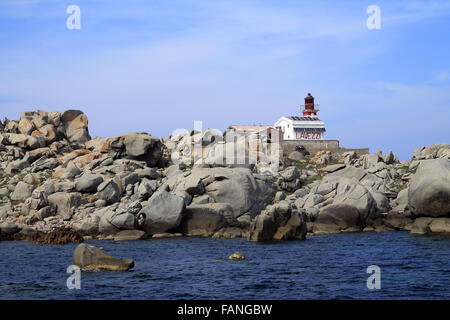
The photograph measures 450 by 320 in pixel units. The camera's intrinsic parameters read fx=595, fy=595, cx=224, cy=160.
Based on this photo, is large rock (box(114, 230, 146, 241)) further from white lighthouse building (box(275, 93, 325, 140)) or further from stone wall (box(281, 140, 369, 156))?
white lighthouse building (box(275, 93, 325, 140))

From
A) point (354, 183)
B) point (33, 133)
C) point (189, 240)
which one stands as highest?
point (33, 133)

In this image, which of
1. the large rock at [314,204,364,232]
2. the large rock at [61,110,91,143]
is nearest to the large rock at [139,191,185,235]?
the large rock at [314,204,364,232]

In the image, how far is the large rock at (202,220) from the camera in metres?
42.5

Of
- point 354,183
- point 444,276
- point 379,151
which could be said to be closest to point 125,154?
point 354,183

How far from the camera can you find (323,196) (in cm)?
4875

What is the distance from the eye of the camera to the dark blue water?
22141mm

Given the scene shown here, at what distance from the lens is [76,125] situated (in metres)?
73.1

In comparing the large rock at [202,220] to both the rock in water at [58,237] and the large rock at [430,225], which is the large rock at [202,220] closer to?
the rock in water at [58,237]

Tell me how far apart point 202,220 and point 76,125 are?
3575 cm

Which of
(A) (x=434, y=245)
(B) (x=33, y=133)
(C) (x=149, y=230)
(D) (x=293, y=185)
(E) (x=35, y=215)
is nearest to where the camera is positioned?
(A) (x=434, y=245)

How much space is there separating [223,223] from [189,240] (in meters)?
3.98

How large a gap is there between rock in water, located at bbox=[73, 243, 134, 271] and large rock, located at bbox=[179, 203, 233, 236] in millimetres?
15264

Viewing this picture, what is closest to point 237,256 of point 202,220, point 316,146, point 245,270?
point 245,270
